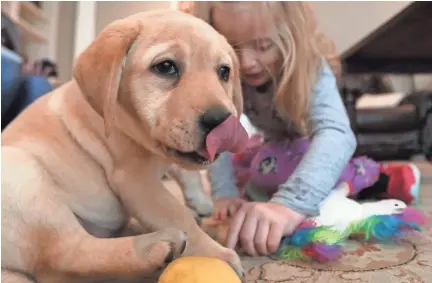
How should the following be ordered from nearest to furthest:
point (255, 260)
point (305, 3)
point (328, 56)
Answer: point (255, 260) < point (305, 3) < point (328, 56)

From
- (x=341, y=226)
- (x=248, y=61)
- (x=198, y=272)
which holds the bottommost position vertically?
Result: (x=341, y=226)

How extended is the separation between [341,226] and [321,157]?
0.15m

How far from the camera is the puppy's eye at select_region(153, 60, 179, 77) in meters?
0.74

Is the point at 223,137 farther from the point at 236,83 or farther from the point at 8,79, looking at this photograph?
the point at 8,79

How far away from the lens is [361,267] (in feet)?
2.68

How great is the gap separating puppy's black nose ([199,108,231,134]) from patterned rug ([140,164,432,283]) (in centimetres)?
24

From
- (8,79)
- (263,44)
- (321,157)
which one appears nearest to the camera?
(321,157)

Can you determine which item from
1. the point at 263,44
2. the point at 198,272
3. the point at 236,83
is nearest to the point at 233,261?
the point at 198,272

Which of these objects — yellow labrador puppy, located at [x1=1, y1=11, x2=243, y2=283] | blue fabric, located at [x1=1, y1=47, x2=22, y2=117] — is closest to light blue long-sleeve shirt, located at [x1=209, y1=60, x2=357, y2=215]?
yellow labrador puppy, located at [x1=1, y1=11, x2=243, y2=283]

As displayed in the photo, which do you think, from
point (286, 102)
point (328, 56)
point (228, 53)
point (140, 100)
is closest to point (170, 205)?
point (140, 100)

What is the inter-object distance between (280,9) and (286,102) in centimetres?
23

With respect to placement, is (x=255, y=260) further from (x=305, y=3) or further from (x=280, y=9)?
(x=305, y=3)

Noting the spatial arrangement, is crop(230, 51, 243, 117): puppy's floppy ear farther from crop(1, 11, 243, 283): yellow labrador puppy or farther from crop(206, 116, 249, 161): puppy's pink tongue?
crop(206, 116, 249, 161): puppy's pink tongue

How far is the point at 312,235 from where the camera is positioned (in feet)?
2.93
